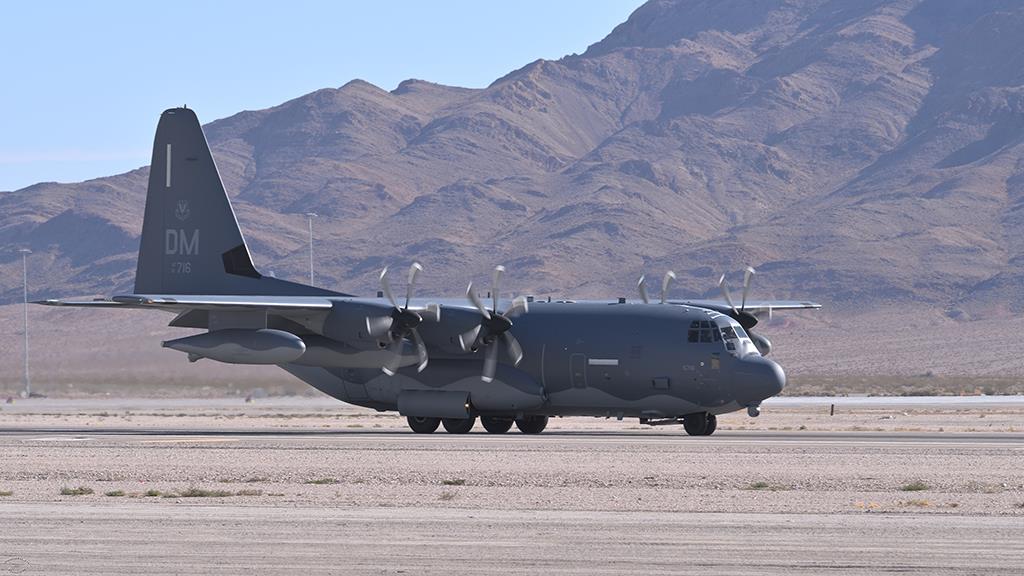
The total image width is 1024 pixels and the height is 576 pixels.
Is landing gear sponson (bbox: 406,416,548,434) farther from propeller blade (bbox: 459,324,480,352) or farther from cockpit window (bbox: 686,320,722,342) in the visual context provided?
cockpit window (bbox: 686,320,722,342)

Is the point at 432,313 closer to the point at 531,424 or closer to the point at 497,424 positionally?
the point at 497,424

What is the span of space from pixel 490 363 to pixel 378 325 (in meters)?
3.21

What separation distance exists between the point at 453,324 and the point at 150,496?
1637cm

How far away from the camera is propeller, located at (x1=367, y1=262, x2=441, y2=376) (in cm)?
4094

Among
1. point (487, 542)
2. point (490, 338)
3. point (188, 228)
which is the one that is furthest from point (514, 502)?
point (188, 228)

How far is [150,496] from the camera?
85.3 ft

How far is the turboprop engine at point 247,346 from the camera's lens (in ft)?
132

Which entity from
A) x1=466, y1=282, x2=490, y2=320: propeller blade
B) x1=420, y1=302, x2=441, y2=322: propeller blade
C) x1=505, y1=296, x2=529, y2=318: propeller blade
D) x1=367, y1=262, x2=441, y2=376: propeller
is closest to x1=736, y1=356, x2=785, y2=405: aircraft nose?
x1=505, y1=296, x2=529, y2=318: propeller blade

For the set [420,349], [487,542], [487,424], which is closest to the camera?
[487,542]

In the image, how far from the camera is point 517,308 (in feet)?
138

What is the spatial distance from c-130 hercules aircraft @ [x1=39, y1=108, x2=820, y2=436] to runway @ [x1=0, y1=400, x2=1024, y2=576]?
4.10 feet

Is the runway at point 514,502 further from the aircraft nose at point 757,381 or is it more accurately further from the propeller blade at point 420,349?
the propeller blade at point 420,349

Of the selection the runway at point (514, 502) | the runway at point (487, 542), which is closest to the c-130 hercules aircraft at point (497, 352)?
the runway at point (514, 502)

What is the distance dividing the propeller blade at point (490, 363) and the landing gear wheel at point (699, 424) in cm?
530
